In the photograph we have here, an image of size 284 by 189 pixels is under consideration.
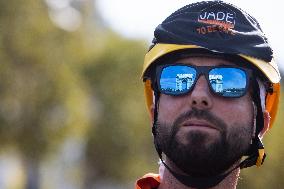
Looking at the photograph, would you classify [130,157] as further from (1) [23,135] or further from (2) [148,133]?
(1) [23,135]

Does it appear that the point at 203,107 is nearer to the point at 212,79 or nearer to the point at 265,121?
the point at 212,79

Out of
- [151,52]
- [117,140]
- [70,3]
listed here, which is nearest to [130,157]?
[117,140]

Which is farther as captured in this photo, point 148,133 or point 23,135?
point 148,133

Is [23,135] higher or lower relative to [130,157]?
higher

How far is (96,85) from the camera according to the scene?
3934 cm

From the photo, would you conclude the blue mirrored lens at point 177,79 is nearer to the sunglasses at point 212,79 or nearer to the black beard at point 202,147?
the sunglasses at point 212,79

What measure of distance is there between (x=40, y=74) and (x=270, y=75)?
20711 millimetres

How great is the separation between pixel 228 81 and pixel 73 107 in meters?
22.4

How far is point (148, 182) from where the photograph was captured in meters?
4.50

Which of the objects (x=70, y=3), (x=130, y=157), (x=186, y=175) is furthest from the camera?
(x=130, y=157)

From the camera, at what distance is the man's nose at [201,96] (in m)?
4.12

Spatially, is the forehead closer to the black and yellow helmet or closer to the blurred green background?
the black and yellow helmet

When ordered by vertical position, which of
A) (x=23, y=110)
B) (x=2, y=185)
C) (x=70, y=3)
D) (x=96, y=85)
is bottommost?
(x=2, y=185)

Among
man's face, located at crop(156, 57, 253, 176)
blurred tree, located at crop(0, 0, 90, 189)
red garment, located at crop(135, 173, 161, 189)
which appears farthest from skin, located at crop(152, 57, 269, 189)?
blurred tree, located at crop(0, 0, 90, 189)
